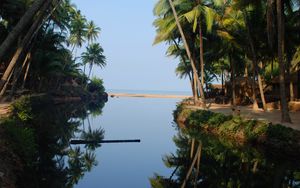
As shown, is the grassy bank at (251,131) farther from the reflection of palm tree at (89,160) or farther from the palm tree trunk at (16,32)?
the palm tree trunk at (16,32)

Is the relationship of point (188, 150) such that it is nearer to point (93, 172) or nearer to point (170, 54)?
point (93, 172)

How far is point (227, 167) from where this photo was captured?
56.6 ft

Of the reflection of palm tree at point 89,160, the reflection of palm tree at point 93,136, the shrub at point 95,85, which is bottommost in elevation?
the reflection of palm tree at point 93,136

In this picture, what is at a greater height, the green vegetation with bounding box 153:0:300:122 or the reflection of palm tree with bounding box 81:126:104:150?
the green vegetation with bounding box 153:0:300:122

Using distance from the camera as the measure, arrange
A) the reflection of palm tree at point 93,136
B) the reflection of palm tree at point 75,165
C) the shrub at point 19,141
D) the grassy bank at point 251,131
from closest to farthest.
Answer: the reflection of palm tree at point 75,165 < the shrub at point 19,141 < the grassy bank at point 251,131 < the reflection of palm tree at point 93,136

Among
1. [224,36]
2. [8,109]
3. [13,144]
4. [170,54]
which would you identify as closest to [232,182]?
[13,144]

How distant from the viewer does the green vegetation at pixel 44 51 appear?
686 inches

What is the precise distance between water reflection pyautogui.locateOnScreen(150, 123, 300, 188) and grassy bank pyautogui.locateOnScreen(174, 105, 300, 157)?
2.03ft

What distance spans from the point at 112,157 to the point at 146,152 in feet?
9.92

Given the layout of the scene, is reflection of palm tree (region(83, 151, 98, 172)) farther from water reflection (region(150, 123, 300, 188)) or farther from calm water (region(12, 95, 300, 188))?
water reflection (region(150, 123, 300, 188))

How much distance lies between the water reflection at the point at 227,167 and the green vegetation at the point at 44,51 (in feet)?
26.8

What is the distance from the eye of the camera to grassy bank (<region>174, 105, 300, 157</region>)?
19281 millimetres

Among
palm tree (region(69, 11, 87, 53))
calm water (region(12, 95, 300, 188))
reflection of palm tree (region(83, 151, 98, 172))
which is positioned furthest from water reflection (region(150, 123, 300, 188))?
palm tree (region(69, 11, 87, 53))

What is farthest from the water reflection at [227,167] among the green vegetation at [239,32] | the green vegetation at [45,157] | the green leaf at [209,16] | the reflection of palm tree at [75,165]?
the green leaf at [209,16]
